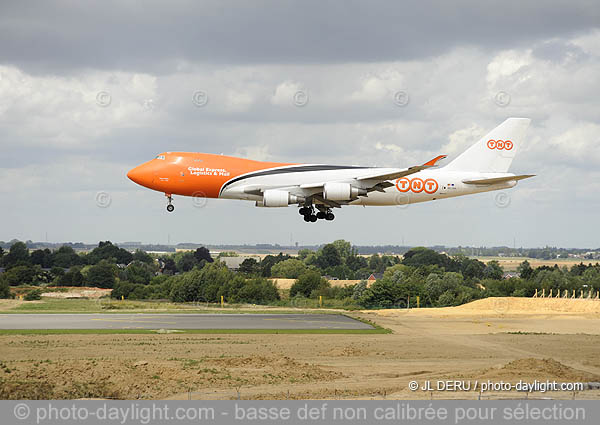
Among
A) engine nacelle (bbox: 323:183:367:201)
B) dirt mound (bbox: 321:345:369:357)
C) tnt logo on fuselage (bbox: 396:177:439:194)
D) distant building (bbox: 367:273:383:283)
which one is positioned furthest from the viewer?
distant building (bbox: 367:273:383:283)

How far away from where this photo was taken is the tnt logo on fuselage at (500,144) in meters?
69.4

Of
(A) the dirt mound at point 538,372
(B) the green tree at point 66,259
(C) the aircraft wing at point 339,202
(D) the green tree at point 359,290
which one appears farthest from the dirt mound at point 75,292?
(A) the dirt mound at point 538,372

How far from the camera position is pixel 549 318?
315 ft

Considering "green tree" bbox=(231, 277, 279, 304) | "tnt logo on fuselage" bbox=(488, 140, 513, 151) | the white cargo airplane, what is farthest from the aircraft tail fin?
"green tree" bbox=(231, 277, 279, 304)

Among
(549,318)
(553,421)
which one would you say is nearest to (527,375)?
(553,421)

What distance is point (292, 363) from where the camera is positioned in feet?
180

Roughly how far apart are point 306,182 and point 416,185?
368 inches

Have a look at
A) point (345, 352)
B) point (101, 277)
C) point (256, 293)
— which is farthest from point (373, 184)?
point (101, 277)

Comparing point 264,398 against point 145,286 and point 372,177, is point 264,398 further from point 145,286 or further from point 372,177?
point 145,286

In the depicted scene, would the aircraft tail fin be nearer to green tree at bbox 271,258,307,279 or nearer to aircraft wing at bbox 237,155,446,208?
aircraft wing at bbox 237,155,446,208

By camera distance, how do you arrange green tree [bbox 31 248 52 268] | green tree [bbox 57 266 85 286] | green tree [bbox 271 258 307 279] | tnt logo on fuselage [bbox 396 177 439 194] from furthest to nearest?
green tree [bbox 31 248 52 268] → green tree [bbox 271 258 307 279] → green tree [bbox 57 266 85 286] → tnt logo on fuselage [bbox 396 177 439 194]

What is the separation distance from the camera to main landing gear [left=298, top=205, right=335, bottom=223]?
64.1 meters

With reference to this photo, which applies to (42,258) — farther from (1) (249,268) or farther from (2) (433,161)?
(2) (433,161)

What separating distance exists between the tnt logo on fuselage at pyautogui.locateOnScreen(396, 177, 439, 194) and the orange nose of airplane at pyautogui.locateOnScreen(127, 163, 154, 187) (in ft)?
62.7
